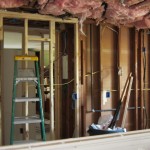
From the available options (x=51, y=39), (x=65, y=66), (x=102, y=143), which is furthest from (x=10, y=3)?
(x=102, y=143)

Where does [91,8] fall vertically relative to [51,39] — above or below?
above

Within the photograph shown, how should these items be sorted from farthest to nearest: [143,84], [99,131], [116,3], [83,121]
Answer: [143,84] → [83,121] → [99,131] → [116,3]

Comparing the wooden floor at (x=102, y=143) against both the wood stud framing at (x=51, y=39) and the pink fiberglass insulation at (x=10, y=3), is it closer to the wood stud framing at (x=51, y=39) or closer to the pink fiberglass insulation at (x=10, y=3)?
the wood stud framing at (x=51, y=39)

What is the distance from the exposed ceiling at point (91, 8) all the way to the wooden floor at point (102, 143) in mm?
1724

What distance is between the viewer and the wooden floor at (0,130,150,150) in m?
2.62

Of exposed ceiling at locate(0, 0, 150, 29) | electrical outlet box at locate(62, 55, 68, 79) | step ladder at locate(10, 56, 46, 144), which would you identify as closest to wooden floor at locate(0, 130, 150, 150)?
step ladder at locate(10, 56, 46, 144)

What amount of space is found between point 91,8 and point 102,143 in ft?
6.25

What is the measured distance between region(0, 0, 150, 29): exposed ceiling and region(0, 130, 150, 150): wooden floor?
1.72 m

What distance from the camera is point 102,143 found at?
2879 millimetres

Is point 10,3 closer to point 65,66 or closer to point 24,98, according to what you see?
point 24,98

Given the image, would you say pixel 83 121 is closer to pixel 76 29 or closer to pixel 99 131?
pixel 99 131

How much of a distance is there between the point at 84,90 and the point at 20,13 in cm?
167

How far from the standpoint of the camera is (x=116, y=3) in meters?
3.70

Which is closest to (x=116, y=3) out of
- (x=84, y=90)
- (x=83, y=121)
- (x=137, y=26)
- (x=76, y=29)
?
(x=76, y=29)
